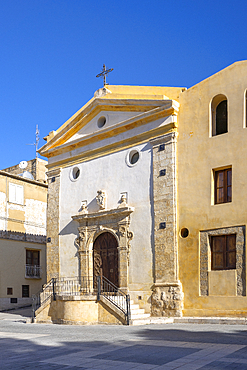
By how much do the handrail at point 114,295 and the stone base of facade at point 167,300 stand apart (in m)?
1.04

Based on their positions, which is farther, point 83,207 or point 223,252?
point 83,207

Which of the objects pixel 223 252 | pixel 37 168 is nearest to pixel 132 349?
pixel 223 252

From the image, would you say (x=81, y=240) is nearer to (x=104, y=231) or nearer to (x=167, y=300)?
(x=104, y=231)

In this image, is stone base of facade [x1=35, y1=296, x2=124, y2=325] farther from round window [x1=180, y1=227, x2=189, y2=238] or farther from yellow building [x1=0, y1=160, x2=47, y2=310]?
yellow building [x1=0, y1=160, x2=47, y2=310]

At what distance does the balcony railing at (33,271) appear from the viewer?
2596 cm

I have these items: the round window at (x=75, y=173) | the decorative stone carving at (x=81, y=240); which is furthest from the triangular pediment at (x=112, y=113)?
the decorative stone carving at (x=81, y=240)

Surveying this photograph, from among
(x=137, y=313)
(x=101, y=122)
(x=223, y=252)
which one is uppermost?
(x=101, y=122)

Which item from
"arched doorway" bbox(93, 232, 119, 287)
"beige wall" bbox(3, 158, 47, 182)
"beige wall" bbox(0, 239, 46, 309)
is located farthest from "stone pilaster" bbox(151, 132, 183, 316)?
"beige wall" bbox(3, 158, 47, 182)

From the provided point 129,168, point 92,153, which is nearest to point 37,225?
point 92,153

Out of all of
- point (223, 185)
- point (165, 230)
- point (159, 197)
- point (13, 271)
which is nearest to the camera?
point (223, 185)

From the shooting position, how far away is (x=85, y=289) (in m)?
18.3

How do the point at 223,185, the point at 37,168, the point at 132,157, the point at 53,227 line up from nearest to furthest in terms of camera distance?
the point at 223,185
the point at 132,157
the point at 53,227
the point at 37,168

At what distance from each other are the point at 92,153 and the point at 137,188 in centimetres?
318

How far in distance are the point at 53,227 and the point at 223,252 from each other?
861 centimetres
